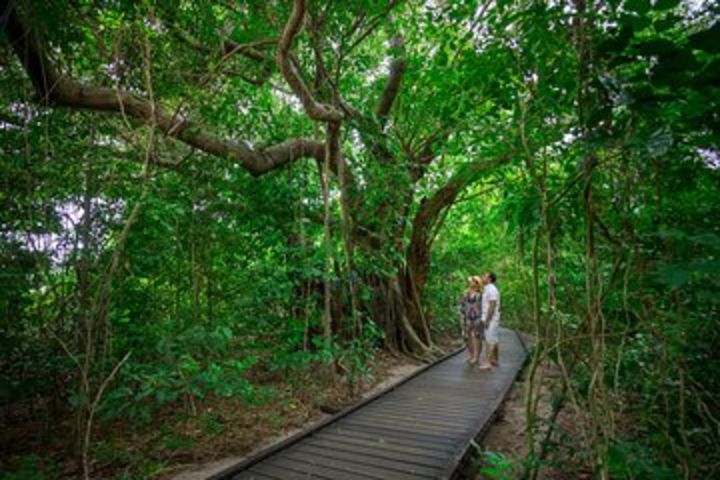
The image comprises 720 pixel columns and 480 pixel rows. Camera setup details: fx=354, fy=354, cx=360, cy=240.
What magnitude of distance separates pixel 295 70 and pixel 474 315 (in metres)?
5.77

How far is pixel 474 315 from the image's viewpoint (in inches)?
292

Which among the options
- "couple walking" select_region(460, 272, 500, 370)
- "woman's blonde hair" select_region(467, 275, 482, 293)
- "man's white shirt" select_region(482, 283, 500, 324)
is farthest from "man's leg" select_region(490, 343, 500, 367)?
"woman's blonde hair" select_region(467, 275, 482, 293)

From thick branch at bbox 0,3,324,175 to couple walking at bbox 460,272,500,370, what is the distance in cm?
429

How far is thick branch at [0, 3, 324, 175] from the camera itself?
314cm

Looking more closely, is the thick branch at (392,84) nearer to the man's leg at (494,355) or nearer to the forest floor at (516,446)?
the man's leg at (494,355)

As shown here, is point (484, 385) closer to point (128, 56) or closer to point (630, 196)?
point (630, 196)

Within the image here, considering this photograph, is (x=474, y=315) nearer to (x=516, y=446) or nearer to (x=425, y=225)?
(x=425, y=225)

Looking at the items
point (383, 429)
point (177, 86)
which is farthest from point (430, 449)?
point (177, 86)

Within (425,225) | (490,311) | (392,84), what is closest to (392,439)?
(490,311)

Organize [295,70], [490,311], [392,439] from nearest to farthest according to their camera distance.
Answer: [392,439], [295,70], [490,311]

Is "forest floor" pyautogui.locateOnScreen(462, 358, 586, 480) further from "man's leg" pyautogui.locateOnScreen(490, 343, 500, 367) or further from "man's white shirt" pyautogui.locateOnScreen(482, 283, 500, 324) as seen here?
"man's white shirt" pyautogui.locateOnScreen(482, 283, 500, 324)

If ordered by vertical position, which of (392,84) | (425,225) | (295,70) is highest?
(392,84)

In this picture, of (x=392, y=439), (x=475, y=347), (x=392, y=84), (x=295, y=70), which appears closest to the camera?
(x=392, y=439)

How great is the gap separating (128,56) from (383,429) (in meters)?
5.00
